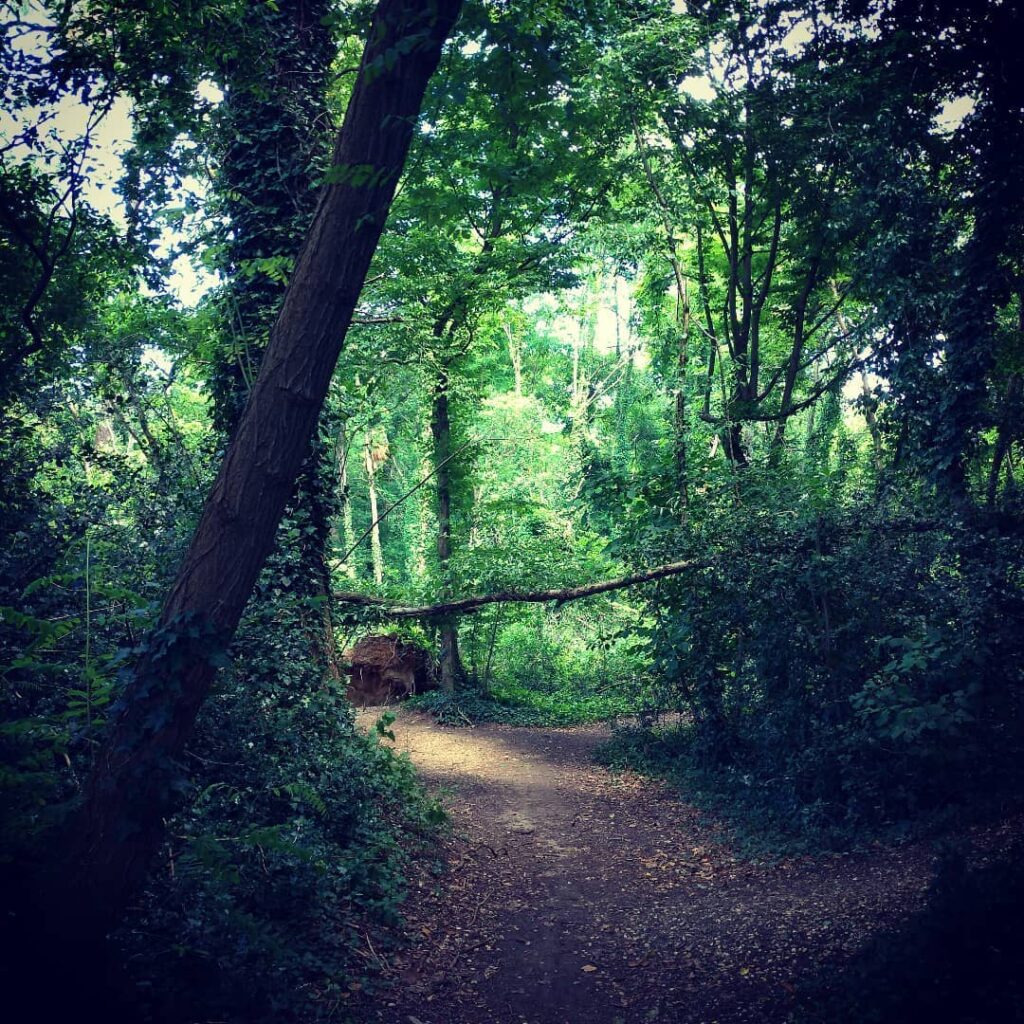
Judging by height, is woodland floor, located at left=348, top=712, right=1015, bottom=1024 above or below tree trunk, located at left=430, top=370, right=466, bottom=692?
below

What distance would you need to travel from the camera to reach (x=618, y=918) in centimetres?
603

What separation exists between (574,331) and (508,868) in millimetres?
27150

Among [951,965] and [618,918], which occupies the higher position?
[951,965]

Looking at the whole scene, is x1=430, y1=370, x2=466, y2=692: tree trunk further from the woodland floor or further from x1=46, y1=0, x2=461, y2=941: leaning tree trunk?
x1=46, y1=0, x2=461, y2=941: leaning tree trunk

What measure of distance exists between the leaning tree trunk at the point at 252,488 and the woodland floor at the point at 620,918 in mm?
2048

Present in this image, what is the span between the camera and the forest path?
4535mm

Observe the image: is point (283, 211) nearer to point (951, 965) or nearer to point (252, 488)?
point (252, 488)

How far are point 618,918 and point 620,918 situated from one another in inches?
0.7

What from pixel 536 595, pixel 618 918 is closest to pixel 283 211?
pixel 536 595

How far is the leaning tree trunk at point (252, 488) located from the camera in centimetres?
327

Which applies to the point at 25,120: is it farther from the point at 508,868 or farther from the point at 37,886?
the point at 508,868

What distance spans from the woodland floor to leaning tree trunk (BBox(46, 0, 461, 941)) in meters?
2.05

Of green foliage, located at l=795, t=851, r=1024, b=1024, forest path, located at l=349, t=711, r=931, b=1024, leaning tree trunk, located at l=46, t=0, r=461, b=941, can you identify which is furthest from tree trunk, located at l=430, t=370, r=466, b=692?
green foliage, located at l=795, t=851, r=1024, b=1024

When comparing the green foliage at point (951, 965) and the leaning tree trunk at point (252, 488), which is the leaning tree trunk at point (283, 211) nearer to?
the leaning tree trunk at point (252, 488)
